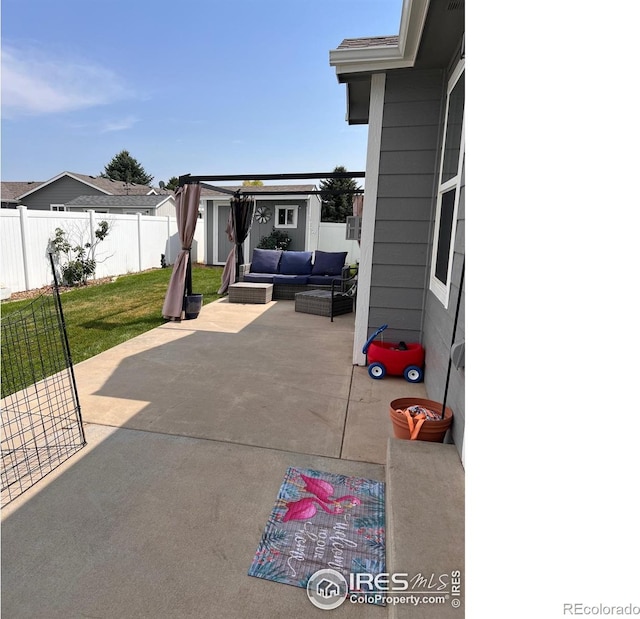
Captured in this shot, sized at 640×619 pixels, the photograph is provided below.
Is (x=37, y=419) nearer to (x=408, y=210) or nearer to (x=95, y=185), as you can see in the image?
(x=408, y=210)

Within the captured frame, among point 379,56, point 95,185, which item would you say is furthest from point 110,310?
point 95,185

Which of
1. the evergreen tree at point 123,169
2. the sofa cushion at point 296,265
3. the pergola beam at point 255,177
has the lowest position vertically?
the sofa cushion at point 296,265

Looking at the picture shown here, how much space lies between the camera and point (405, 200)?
3842 mm

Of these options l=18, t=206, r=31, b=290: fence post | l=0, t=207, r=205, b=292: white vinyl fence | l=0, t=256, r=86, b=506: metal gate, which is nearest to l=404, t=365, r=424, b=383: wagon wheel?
l=0, t=256, r=86, b=506: metal gate

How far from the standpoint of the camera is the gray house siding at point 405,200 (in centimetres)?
363

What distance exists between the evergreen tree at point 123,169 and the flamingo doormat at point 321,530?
136 ft

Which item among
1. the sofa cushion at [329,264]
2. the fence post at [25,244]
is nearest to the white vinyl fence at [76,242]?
the fence post at [25,244]

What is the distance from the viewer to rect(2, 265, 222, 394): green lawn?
4.79 metres

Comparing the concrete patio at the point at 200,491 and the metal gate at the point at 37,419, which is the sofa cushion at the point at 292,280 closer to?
the concrete patio at the point at 200,491

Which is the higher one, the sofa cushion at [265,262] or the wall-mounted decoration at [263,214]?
the wall-mounted decoration at [263,214]

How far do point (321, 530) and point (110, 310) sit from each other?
19.8 ft

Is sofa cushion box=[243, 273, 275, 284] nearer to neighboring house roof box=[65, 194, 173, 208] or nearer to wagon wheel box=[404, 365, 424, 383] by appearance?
wagon wheel box=[404, 365, 424, 383]

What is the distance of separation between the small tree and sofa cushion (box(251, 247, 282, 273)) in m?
4.14
